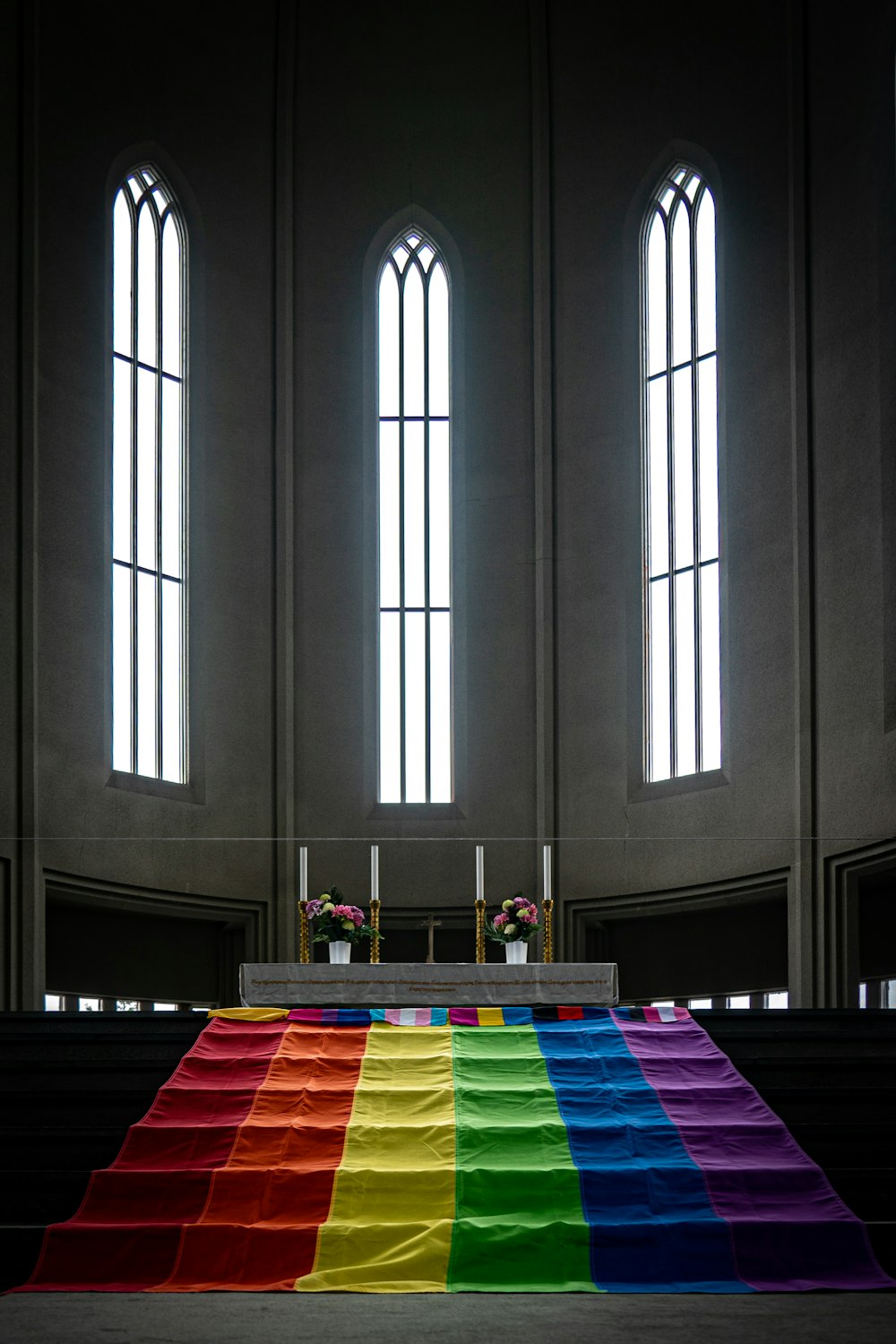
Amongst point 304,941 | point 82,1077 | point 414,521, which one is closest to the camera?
point 82,1077

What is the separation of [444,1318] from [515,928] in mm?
5750

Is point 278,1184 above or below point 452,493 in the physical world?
below

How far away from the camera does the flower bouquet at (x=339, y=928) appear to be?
11492mm

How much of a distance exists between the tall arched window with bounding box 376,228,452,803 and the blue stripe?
716 centimetres

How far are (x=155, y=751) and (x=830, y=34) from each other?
9306 millimetres

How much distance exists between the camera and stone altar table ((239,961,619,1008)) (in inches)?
429

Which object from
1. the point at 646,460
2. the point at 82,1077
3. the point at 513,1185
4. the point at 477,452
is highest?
the point at 477,452

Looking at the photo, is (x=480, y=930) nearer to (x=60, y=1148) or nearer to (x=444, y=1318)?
(x=60, y=1148)

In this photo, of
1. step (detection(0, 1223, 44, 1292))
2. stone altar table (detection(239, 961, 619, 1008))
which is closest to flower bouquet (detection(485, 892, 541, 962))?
stone altar table (detection(239, 961, 619, 1008))

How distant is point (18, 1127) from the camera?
8.34 metres

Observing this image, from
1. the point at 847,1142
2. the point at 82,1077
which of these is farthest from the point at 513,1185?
the point at 82,1077

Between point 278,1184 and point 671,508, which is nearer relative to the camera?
point 278,1184

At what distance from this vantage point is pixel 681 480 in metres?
16.1

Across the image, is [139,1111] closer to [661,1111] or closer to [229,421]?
[661,1111]
